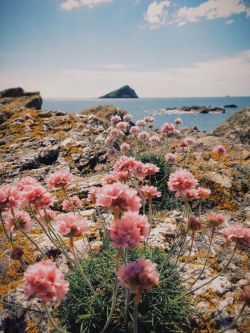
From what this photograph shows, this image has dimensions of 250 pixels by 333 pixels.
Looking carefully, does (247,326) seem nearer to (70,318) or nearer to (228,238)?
(228,238)

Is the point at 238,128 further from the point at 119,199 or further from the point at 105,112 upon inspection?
the point at 119,199

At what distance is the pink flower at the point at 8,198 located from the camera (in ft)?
7.82

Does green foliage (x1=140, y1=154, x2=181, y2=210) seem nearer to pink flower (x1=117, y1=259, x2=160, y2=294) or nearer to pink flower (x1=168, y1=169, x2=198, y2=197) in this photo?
pink flower (x1=168, y1=169, x2=198, y2=197)

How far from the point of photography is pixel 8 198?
2420 mm

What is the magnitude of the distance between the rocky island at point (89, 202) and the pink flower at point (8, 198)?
1.38 ft

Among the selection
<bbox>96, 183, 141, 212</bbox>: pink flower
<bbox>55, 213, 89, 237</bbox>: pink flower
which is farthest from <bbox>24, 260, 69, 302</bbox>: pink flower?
<bbox>96, 183, 141, 212</bbox>: pink flower

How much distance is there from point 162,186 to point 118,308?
8.75ft

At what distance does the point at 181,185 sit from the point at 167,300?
1103 millimetres

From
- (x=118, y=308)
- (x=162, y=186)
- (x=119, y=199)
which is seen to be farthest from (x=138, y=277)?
(x=162, y=186)

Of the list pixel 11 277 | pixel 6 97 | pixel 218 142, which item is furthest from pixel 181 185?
pixel 6 97

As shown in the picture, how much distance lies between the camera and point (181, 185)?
2748 millimetres

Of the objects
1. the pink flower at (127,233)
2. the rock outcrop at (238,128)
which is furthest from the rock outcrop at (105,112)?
the pink flower at (127,233)

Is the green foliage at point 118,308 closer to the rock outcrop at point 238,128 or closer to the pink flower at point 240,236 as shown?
the pink flower at point 240,236

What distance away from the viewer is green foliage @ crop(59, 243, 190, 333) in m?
2.51
